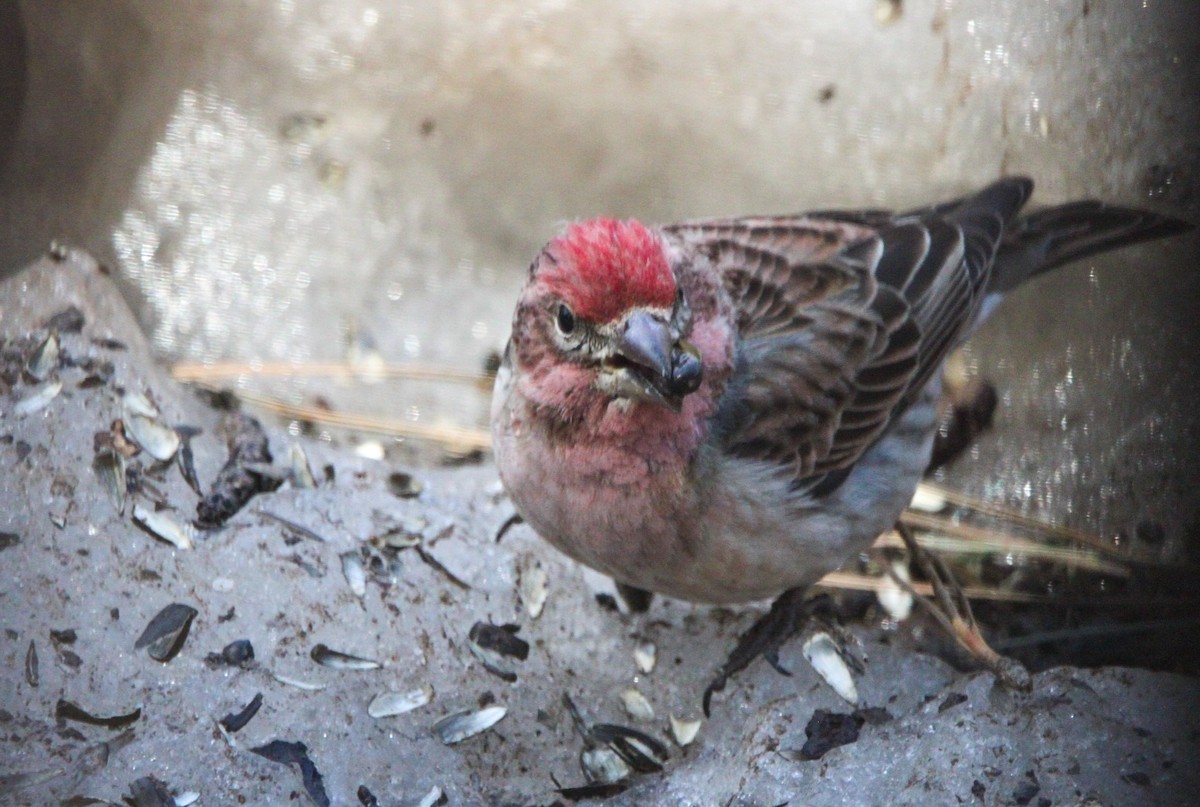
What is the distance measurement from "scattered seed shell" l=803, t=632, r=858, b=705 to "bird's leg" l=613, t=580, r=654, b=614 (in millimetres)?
489

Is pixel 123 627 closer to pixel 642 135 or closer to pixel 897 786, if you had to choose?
pixel 897 786

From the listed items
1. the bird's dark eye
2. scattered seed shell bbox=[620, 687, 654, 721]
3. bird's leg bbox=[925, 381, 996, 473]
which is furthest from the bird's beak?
bird's leg bbox=[925, 381, 996, 473]

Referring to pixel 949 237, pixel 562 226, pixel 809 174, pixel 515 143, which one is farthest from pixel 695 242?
pixel 515 143

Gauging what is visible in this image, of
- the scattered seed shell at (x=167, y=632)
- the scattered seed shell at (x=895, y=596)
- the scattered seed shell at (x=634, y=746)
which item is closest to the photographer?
the scattered seed shell at (x=167, y=632)

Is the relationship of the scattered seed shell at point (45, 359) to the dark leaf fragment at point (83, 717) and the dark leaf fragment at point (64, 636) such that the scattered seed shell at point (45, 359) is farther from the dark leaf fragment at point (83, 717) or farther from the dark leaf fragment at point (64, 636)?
the dark leaf fragment at point (83, 717)

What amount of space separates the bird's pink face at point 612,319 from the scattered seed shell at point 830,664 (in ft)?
3.06

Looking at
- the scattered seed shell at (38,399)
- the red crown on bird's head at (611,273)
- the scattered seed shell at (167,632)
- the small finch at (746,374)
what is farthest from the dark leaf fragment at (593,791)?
the scattered seed shell at (38,399)

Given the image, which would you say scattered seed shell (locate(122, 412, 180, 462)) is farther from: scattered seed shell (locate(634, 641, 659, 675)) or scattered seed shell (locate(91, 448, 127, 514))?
scattered seed shell (locate(634, 641, 659, 675))

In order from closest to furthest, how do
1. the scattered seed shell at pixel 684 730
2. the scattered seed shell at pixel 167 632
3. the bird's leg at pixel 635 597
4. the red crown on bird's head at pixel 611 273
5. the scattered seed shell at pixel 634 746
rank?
1. the red crown on bird's head at pixel 611 273
2. the scattered seed shell at pixel 167 632
3. the scattered seed shell at pixel 634 746
4. the scattered seed shell at pixel 684 730
5. the bird's leg at pixel 635 597

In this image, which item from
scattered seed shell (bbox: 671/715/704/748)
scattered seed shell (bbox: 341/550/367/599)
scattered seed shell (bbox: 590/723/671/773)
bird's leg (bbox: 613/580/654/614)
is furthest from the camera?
bird's leg (bbox: 613/580/654/614)

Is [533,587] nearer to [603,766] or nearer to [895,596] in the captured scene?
[603,766]

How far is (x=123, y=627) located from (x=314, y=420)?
1.53 metres

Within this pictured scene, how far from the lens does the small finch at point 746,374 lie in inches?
122

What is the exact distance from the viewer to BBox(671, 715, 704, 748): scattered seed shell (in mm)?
3490
